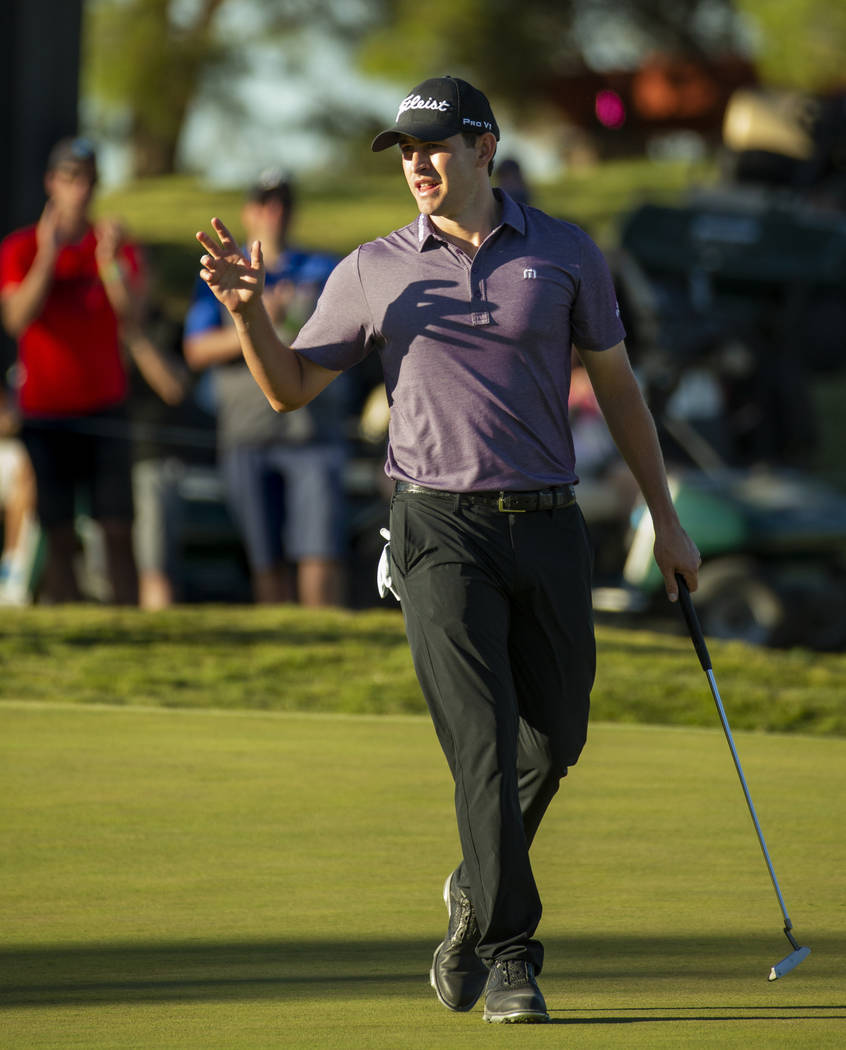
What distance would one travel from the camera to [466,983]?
3.79m

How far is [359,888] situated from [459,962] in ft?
2.53

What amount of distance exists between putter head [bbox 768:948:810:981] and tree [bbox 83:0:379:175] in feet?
104

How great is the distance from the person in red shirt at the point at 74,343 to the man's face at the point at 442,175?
4.93 m

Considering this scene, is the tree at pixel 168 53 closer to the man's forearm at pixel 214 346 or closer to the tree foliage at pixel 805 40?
the tree foliage at pixel 805 40

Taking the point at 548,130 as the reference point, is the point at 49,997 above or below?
above

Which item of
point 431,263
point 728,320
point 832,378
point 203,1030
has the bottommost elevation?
point 832,378

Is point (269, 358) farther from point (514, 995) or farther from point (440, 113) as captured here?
point (514, 995)

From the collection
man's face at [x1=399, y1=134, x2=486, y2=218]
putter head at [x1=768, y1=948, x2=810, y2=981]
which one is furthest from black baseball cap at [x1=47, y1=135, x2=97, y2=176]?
putter head at [x1=768, y1=948, x2=810, y2=981]

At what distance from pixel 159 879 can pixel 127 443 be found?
191 inches

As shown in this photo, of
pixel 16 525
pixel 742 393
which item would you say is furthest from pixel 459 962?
pixel 742 393

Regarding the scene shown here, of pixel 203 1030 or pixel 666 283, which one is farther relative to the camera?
pixel 666 283

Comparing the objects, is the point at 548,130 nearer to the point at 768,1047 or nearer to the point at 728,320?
the point at 728,320

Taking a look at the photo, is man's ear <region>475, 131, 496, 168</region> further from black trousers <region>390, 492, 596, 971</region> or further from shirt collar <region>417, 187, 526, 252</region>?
black trousers <region>390, 492, 596, 971</region>

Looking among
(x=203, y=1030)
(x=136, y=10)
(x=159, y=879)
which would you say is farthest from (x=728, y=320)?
(x=136, y=10)
